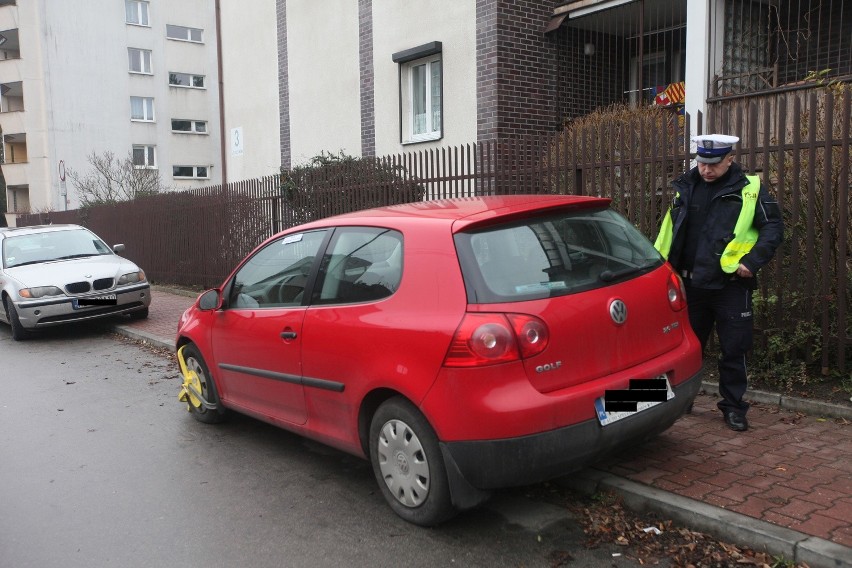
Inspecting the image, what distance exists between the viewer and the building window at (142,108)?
39.4 m

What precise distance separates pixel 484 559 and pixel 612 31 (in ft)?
36.4

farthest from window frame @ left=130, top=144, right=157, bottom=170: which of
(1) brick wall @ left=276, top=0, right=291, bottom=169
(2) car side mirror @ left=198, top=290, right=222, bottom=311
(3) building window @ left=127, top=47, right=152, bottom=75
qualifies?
(2) car side mirror @ left=198, top=290, right=222, bottom=311

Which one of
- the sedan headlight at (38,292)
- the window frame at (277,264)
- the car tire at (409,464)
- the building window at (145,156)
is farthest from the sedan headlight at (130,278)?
the building window at (145,156)

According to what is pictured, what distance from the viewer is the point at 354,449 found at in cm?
414

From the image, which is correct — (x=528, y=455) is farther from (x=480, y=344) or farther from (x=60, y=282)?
(x=60, y=282)

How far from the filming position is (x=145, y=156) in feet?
130

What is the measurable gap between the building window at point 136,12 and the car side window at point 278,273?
130 ft

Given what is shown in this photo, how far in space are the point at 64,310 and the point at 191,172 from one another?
32795 millimetres

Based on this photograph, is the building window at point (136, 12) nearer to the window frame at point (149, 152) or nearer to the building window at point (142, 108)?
the building window at point (142, 108)

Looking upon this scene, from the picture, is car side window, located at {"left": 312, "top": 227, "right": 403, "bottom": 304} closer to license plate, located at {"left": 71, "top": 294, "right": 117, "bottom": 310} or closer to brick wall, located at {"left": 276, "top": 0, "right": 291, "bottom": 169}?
license plate, located at {"left": 71, "top": 294, "right": 117, "bottom": 310}

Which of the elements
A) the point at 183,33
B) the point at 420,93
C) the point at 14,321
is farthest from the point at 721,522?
the point at 183,33

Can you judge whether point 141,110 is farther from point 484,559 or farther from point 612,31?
point 484,559

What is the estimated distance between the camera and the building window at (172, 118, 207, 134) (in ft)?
134

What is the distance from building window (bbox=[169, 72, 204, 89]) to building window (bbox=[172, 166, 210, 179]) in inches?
181
